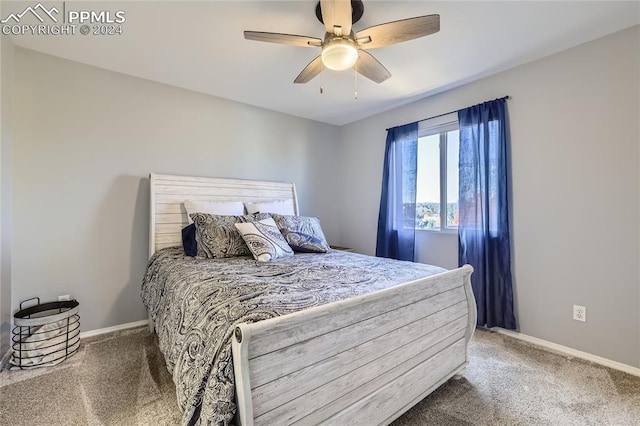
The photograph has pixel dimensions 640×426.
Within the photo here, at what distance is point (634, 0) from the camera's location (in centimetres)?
179

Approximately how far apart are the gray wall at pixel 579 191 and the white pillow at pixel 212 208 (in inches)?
107

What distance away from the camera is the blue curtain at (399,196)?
3.42m

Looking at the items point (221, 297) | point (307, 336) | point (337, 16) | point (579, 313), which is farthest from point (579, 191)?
point (221, 297)

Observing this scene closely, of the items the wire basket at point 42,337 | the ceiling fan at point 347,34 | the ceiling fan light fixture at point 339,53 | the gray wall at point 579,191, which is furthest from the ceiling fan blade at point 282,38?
the wire basket at point 42,337

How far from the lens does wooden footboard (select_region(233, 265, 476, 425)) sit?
40.4 inches

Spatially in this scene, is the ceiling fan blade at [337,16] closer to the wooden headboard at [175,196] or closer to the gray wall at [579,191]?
the gray wall at [579,191]

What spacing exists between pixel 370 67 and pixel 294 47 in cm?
65

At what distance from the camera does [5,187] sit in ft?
7.06

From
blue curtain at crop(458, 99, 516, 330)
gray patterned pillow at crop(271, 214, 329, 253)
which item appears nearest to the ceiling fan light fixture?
gray patterned pillow at crop(271, 214, 329, 253)

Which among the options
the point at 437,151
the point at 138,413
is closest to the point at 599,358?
the point at 437,151

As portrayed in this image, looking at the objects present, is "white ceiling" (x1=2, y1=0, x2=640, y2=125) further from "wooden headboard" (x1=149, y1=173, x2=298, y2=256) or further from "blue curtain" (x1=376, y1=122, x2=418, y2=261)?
"wooden headboard" (x1=149, y1=173, x2=298, y2=256)

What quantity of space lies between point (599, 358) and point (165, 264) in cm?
340

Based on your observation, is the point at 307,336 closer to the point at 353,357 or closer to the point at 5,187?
the point at 353,357

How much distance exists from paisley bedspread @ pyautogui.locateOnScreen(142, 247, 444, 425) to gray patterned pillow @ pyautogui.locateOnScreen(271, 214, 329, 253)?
8.0 inches
